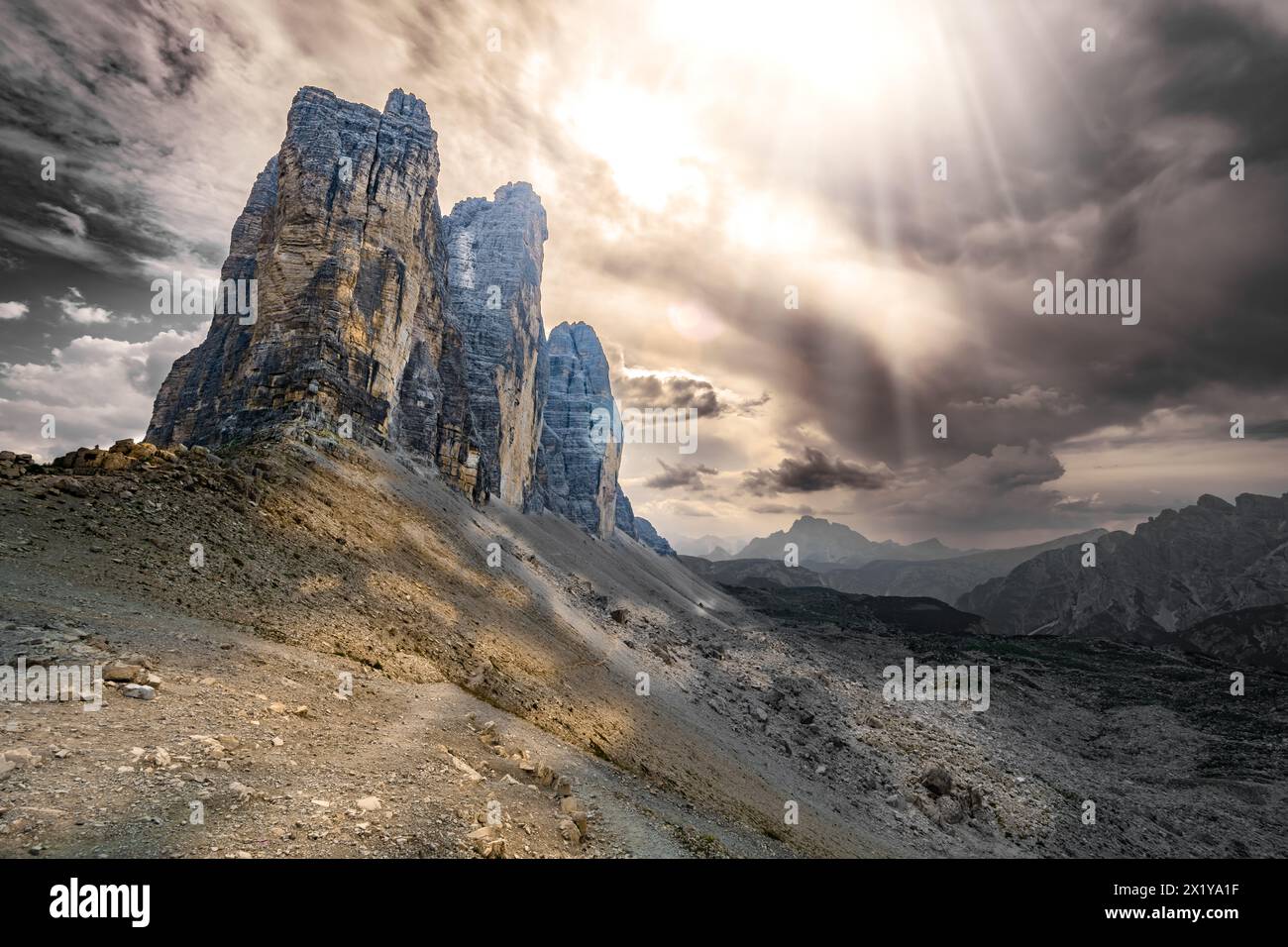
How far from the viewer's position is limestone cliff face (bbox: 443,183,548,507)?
320ft

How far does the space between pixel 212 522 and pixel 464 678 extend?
36.2 feet

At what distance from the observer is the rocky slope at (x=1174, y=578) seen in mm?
149875

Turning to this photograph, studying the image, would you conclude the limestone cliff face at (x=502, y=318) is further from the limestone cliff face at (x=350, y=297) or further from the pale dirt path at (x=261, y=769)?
the pale dirt path at (x=261, y=769)

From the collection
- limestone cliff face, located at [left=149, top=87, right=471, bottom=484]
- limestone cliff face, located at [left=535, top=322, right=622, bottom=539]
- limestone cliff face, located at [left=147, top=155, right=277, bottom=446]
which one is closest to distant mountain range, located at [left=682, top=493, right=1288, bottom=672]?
limestone cliff face, located at [left=535, top=322, right=622, bottom=539]

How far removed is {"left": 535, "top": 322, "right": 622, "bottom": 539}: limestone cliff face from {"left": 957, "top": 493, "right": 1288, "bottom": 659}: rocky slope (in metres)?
147

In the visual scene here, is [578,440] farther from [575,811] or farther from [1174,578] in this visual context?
[1174,578]

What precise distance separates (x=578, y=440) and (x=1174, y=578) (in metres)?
206

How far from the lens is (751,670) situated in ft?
153

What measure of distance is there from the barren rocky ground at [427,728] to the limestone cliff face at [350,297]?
8.43 metres

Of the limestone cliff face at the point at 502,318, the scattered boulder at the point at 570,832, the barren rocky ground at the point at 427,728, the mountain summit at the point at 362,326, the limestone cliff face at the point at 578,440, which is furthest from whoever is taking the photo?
the limestone cliff face at the point at 578,440

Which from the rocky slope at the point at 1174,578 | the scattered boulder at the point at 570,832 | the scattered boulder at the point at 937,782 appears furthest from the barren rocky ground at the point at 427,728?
the rocky slope at the point at 1174,578

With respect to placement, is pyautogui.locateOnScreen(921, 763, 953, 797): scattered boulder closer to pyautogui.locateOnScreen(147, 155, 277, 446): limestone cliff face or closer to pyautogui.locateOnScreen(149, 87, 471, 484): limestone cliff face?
pyautogui.locateOnScreen(149, 87, 471, 484): limestone cliff face
